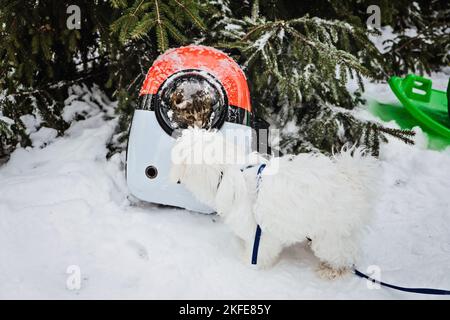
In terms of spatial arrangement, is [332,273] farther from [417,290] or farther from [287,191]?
[287,191]

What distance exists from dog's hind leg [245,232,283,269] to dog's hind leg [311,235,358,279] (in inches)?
8.8

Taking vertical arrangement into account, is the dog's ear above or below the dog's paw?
above

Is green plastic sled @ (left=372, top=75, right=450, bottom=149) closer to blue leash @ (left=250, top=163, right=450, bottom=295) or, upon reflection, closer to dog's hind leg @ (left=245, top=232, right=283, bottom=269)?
blue leash @ (left=250, top=163, right=450, bottom=295)

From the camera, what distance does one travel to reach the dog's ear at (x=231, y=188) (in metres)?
2.23

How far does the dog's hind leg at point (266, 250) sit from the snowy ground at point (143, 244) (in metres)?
0.06

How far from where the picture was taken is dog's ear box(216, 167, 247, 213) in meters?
2.23

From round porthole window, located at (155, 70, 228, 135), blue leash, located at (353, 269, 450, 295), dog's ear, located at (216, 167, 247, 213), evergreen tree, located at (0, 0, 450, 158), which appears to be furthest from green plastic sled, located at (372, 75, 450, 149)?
dog's ear, located at (216, 167, 247, 213)

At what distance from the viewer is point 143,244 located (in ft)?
8.36

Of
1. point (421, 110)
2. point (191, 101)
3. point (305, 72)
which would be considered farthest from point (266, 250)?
point (421, 110)

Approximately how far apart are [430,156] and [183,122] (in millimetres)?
2383

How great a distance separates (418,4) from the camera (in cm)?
571

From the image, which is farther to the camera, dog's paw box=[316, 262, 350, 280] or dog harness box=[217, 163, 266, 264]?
dog's paw box=[316, 262, 350, 280]
